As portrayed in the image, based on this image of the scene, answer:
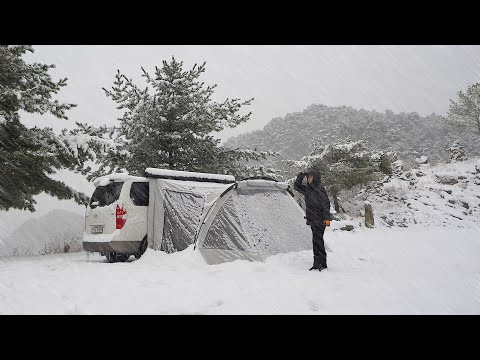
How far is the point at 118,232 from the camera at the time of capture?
780 cm

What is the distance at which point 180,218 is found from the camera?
7.78 metres

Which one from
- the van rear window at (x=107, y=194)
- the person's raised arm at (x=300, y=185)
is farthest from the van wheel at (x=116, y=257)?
the person's raised arm at (x=300, y=185)

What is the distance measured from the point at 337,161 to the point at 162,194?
20325mm

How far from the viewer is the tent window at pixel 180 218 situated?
7602 millimetres

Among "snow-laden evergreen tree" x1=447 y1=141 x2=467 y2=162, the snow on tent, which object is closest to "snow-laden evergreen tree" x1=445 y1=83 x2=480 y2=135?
"snow-laden evergreen tree" x1=447 y1=141 x2=467 y2=162

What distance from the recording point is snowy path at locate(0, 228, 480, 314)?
402 centimetres

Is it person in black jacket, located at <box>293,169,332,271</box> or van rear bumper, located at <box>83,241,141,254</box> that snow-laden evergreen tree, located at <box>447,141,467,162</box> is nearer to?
person in black jacket, located at <box>293,169,332,271</box>

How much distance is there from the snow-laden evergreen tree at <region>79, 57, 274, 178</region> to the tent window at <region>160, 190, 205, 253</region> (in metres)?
6.35

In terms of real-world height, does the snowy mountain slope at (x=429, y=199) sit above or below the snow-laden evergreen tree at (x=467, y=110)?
below

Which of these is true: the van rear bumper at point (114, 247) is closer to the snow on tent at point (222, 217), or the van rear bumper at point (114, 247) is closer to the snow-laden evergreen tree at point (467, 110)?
the snow on tent at point (222, 217)

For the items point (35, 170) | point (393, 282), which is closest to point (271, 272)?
point (393, 282)

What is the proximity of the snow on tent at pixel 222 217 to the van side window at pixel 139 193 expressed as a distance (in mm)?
178
